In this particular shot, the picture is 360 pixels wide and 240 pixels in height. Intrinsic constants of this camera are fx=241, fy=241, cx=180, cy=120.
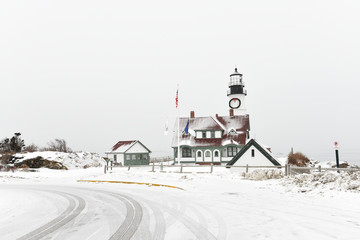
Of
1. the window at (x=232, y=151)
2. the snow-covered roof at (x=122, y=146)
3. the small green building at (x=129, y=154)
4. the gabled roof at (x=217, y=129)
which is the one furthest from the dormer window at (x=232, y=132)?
the snow-covered roof at (x=122, y=146)

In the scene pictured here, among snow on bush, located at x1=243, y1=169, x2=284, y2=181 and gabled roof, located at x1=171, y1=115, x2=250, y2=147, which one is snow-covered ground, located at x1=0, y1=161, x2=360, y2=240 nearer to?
snow on bush, located at x1=243, y1=169, x2=284, y2=181

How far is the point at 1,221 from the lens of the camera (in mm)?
8289

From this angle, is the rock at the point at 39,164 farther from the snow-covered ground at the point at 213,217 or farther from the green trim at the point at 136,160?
the snow-covered ground at the point at 213,217

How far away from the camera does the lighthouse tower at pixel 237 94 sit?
50469 millimetres

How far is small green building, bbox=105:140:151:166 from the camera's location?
48447mm

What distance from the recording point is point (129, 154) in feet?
160

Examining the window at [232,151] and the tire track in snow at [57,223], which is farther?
the window at [232,151]

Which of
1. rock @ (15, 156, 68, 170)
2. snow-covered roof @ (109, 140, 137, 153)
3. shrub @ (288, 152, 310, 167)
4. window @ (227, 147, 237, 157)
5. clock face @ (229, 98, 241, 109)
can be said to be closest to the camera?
shrub @ (288, 152, 310, 167)

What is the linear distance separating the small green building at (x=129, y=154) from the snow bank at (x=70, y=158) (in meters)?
7.76

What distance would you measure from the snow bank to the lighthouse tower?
28.8m

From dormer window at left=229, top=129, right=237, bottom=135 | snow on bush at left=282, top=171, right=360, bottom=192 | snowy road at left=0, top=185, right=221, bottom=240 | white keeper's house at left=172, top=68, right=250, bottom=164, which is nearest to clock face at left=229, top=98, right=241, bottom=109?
white keeper's house at left=172, top=68, right=250, bottom=164

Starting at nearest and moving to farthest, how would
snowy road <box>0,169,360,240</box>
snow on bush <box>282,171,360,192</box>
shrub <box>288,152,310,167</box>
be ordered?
1. snowy road <box>0,169,360,240</box>
2. snow on bush <box>282,171,360,192</box>
3. shrub <box>288,152,310,167</box>

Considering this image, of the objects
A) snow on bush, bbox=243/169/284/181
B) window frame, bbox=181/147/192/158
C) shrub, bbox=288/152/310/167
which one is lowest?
snow on bush, bbox=243/169/284/181

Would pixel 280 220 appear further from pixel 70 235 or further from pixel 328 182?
pixel 328 182
